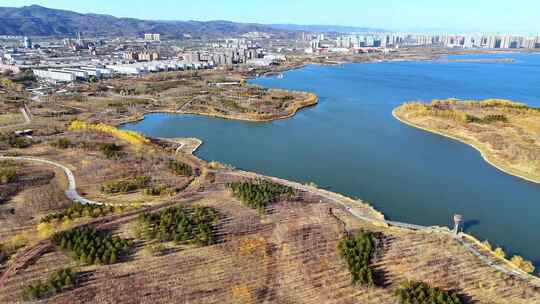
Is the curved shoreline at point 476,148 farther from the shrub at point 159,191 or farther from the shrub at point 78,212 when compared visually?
the shrub at point 78,212

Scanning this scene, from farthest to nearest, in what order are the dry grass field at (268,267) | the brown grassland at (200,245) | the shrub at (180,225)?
the shrub at (180,225), the brown grassland at (200,245), the dry grass field at (268,267)

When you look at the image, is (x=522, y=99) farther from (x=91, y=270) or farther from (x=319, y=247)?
(x=91, y=270)

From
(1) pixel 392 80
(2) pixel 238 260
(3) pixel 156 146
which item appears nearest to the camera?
(2) pixel 238 260

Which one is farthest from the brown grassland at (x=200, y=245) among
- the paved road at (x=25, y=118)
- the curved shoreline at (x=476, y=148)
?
the curved shoreline at (x=476, y=148)

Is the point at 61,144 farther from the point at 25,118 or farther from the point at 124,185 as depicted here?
the point at 25,118

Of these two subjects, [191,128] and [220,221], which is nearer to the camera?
[220,221]

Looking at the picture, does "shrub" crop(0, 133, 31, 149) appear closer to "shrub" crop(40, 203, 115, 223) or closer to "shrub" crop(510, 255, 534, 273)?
"shrub" crop(40, 203, 115, 223)

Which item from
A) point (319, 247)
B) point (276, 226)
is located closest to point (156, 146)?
point (276, 226)
